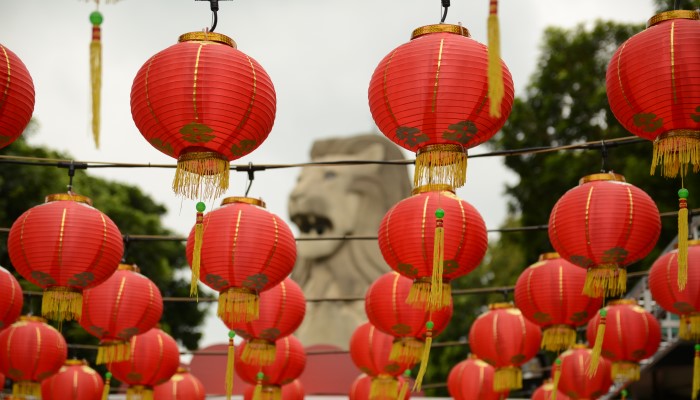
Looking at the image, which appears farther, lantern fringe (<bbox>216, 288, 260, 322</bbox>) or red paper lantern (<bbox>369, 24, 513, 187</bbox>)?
lantern fringe (<bbox>216, 288, 260, 322</bbox>)

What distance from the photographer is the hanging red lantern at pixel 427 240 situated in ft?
24.8

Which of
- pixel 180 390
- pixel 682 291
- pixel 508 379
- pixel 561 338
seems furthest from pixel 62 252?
pixel 682 291

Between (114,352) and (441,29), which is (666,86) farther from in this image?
(114,352)

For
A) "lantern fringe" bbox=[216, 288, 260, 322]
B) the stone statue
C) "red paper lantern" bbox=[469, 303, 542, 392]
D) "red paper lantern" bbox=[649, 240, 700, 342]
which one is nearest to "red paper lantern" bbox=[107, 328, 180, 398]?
"lantern fringe" bbox=[216, 288, 260, 322]

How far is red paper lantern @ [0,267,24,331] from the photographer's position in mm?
8797

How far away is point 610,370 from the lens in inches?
405

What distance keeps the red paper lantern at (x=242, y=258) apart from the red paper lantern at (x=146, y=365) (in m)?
2.43

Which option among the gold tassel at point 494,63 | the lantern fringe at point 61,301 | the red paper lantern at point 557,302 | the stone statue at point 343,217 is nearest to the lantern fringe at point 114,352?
the lantern fringe at point 61,301

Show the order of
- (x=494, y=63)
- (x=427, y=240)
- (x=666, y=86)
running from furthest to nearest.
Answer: (x=427, y=240) < (x=666, y=86) < (x=494, y=63)

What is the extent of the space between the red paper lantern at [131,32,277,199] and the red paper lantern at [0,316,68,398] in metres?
4.24

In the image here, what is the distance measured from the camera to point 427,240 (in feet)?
25.0

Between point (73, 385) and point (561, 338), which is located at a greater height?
point (561, 338)

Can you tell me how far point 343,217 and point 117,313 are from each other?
1434 cm

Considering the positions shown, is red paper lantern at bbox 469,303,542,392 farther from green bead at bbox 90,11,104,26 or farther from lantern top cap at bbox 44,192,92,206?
green bead at bbox 90,11,104,26
